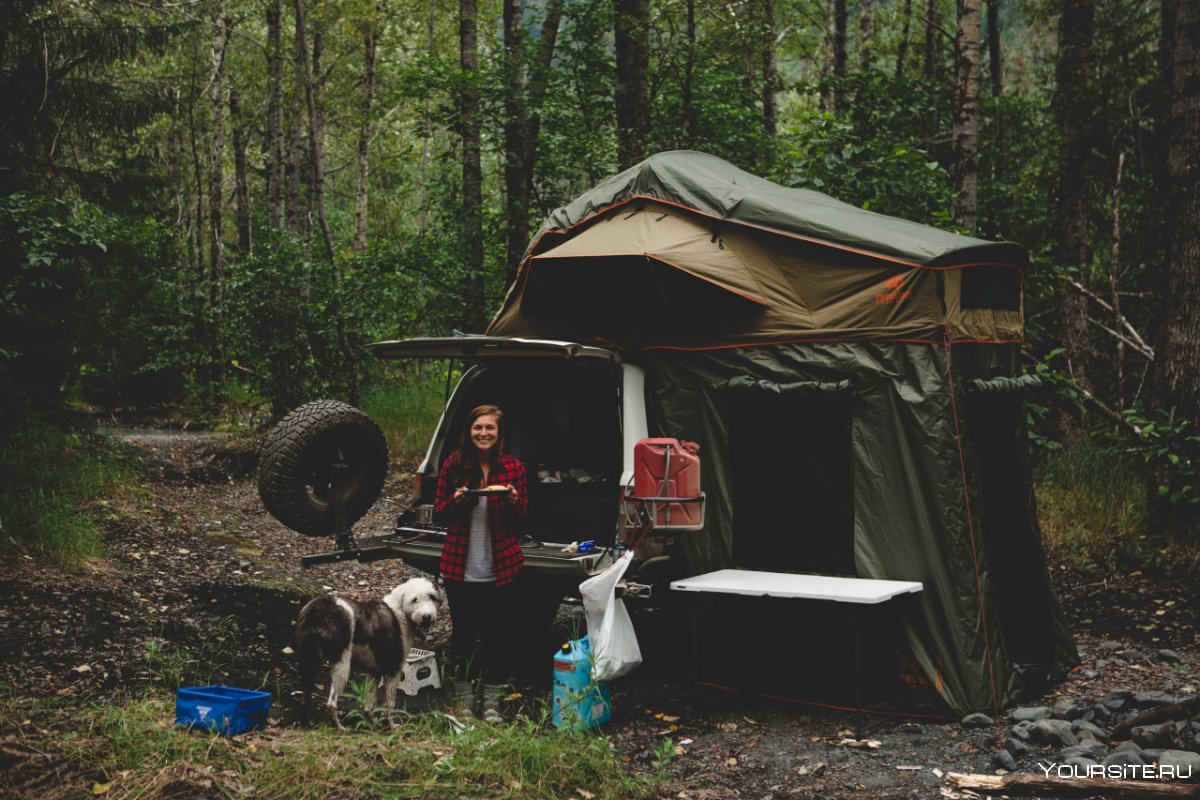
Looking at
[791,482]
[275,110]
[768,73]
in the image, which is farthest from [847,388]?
[275,110]

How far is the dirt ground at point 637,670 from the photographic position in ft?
15.9

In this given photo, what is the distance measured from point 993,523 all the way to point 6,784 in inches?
221

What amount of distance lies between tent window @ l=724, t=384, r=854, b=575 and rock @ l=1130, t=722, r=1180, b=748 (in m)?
1.78

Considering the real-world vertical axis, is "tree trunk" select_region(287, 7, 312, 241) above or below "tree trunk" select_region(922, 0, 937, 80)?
below

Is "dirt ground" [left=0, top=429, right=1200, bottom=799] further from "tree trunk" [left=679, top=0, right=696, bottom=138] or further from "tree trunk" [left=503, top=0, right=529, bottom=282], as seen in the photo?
"tree trunk" [left=679, top=0, right=696, bottom=138]

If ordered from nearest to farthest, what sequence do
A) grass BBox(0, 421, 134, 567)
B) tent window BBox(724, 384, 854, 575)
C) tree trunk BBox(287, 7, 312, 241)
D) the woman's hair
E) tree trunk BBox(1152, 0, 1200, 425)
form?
the woman's hair < tent window BBox(724, 384, 854, 575) < grass BBox(0, 421, 134, 567) < tree trunk BBox(1152, 0, 1200, 425) < tree trunk BBox(287, 7, 312, 241)

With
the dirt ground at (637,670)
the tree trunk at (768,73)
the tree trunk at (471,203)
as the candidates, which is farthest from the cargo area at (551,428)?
the tree trunk at (768,73)

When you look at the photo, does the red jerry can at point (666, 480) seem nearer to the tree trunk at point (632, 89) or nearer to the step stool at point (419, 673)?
the step stool at point (419, 673)

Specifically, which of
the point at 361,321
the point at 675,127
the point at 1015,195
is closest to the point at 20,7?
the point at 361,321

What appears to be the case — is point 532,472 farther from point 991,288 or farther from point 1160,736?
point 1160,736

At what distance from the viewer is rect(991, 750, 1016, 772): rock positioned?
4625 millimetres

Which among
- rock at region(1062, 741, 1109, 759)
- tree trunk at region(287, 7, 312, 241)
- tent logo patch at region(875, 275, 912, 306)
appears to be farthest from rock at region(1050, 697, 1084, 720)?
tree trunk at region(287, 7, 312, 241)

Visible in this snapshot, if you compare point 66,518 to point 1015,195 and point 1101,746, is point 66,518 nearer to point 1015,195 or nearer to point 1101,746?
point 1101,746

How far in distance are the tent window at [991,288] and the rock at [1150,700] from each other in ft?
8.04
